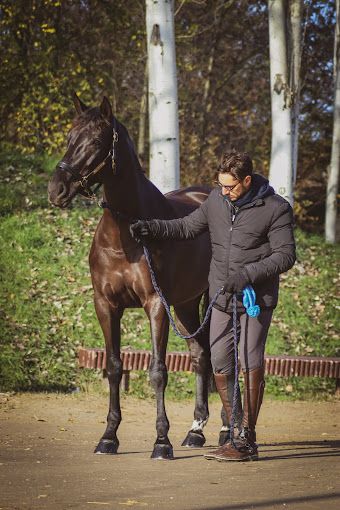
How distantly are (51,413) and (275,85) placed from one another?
348 inches

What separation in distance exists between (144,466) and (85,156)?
2.25 m

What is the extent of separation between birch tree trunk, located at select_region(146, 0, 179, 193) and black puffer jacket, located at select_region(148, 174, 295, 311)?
15.3ft

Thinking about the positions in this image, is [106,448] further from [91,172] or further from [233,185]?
[233,185]

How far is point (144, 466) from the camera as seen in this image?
17.1 feet

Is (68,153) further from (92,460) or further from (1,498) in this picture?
(1,498)

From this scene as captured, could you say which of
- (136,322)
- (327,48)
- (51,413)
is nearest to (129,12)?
(327,48)

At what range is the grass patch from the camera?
9.96 m

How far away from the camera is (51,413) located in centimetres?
821

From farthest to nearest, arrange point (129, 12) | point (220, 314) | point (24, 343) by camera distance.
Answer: point (129, 12) < point (24, 343) < point (220, 314)

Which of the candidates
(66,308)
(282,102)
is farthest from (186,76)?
(66,308)

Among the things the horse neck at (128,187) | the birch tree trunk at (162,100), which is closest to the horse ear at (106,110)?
the horse neck at (128,187)

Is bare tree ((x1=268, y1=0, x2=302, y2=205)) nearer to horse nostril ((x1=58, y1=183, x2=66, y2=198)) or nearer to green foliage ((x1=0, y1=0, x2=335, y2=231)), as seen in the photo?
green foliage ((x1=0, y1=0, x2=335, y2=231))

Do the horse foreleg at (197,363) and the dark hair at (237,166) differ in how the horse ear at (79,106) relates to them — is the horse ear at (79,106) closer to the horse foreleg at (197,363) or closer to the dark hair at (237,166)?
the dark hair at (237,166)

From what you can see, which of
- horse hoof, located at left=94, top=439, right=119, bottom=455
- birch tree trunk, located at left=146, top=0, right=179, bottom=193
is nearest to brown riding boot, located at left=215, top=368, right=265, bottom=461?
horse hoof, located at left=94, top=439, right=119, bottom=455
